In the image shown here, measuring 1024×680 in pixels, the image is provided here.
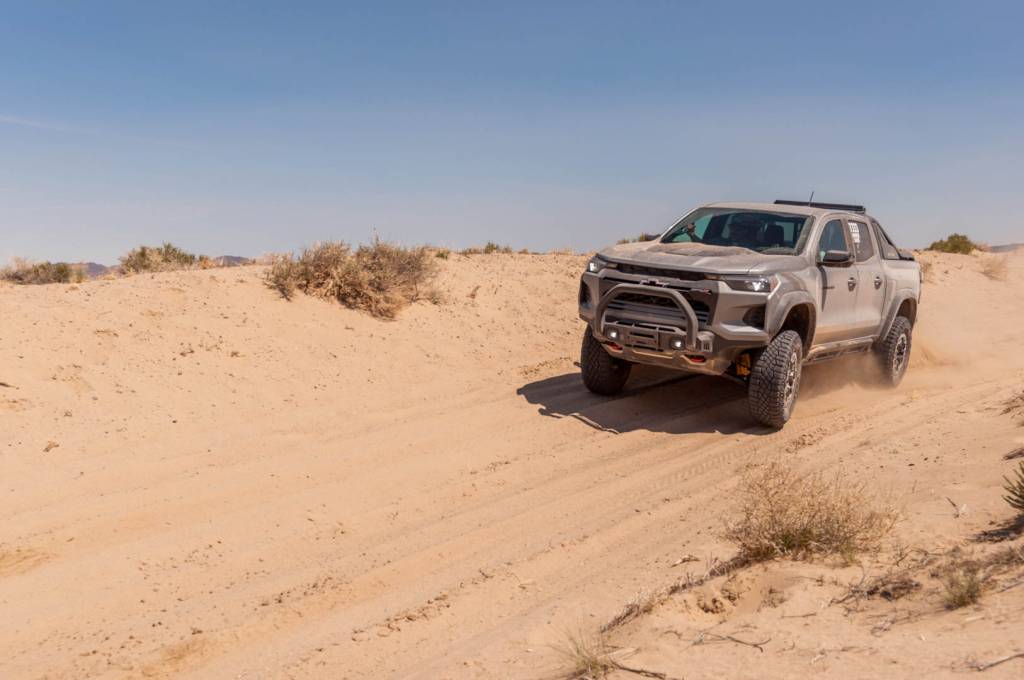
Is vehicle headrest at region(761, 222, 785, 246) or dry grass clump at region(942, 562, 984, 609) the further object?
vehicle headrest at region(761, 222, 785, 246)

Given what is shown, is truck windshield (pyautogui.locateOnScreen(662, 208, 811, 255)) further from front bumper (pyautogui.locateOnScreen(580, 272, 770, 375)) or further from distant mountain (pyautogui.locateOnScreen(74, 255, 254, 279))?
distant mountain (pyautogui.locateOnScreen(74, 255, 254, 279))

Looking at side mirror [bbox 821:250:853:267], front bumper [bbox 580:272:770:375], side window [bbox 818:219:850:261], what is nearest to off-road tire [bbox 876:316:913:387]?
side window [bbox 818:219:850:261]

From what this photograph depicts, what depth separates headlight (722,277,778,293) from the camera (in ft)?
26.2

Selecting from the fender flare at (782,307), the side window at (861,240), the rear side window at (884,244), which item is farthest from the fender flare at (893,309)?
the fender flare at (782,307)

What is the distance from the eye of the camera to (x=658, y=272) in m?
8.30

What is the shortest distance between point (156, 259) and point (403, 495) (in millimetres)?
7892

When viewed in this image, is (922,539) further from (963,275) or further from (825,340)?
(963,275)

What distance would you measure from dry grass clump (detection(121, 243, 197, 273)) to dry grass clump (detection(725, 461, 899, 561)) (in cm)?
959

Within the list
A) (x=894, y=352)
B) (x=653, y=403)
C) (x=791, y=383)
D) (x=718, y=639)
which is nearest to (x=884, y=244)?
(x=894, y=352)

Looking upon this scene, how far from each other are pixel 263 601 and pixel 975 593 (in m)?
3.71

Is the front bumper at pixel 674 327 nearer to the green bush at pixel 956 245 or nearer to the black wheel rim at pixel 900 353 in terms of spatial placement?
the black wheel rim at pixel 900 353

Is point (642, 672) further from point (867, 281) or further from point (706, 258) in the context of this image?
point (867, 281)

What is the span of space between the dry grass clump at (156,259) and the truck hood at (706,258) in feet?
22.2

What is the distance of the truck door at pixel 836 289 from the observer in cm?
888
